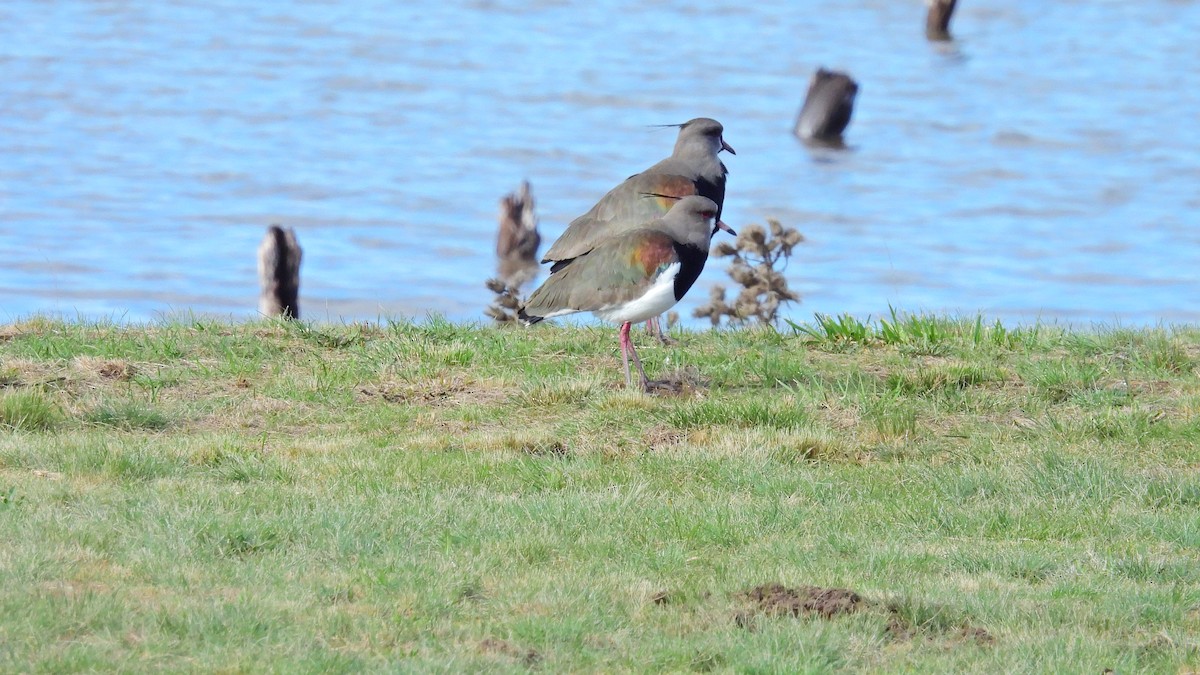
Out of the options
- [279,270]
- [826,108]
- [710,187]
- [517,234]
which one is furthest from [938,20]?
[710,187]

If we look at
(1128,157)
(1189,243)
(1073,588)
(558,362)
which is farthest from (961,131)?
(1073,588)

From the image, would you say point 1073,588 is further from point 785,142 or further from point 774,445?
point 785,142

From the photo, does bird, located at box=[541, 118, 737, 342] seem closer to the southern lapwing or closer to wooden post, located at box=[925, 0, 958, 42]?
the southern lapwing

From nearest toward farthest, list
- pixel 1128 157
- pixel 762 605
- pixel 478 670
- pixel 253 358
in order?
pixel 478 670 → pixel 762 605 → pixel 253 358 → pixel 1128 157

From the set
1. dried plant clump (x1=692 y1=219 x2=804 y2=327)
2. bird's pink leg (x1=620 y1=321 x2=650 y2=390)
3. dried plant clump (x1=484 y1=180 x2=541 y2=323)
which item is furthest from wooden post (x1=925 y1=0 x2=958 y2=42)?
bird's pink leg (x1=620 y1=321 x2=650 y2=390)

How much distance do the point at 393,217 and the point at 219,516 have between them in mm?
17553

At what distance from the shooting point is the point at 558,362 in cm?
941

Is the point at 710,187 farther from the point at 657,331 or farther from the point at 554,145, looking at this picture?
the point at 554,145

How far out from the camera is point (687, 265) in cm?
870

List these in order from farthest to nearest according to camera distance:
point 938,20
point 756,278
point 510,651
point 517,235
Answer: point 938,20 < point 517,235 < point 756,278 < point 510,651

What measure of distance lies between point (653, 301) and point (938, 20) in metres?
29.8

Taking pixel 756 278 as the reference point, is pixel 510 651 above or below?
below

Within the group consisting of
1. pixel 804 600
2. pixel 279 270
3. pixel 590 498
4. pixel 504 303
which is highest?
pixel 279 270

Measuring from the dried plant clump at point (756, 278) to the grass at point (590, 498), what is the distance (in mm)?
1731
